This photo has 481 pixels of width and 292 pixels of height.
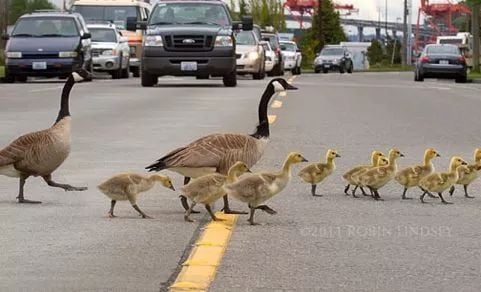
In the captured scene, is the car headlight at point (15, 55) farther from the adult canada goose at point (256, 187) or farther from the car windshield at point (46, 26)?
the adult canada goose at point (256, 187)

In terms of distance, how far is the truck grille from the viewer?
29375mm

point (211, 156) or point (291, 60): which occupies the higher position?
point (211, 156)

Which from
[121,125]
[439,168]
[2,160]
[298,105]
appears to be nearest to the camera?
[2,160]

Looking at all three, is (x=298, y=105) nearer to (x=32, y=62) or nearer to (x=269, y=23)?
(x=32, y=62)

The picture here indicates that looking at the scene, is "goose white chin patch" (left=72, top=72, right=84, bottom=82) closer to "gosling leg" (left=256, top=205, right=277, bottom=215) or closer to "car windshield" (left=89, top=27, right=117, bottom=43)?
"gosling leg" (left=256, top=205, right=277, bottom=215)

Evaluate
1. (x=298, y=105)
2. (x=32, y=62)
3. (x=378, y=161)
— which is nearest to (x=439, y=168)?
(x=378, y=161)

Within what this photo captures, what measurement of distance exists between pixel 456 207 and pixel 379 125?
27.4ft

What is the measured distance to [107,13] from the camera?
4338cm

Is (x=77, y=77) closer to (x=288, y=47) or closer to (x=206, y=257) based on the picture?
(x=206, y=257)

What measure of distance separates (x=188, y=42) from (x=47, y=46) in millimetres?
5504

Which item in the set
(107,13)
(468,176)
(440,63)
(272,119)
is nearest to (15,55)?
(107,13)

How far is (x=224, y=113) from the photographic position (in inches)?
767

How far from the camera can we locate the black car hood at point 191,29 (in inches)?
1157

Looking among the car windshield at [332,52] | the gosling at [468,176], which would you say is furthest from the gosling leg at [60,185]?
Result: the car windshield at [332,52]
